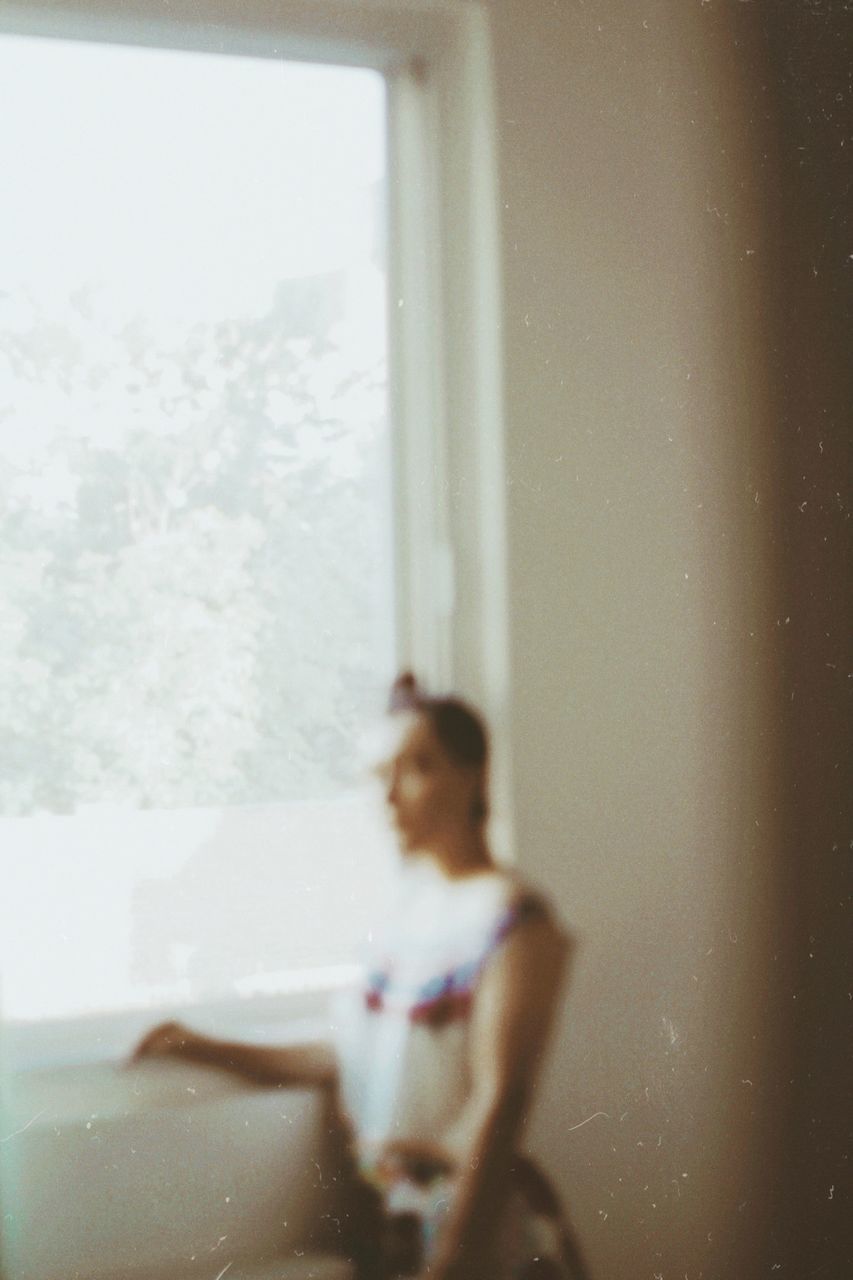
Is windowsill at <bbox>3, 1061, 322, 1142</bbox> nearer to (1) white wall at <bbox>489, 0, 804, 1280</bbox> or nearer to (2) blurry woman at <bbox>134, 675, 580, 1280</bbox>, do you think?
(2) blurry woman at <bbox>134, 675, 580, 1280</bbox>

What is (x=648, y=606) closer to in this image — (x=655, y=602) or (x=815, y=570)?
(x=655, y=602)

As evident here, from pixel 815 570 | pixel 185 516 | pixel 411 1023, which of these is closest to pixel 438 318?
pixel 185 516

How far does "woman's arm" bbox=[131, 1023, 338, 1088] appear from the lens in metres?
0.51

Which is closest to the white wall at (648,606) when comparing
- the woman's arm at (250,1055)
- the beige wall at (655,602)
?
the beige wall at (655,602)

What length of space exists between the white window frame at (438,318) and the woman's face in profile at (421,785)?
0.07 ft

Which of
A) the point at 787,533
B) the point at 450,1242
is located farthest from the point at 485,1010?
the point at 787,533

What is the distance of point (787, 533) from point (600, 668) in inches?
6.1

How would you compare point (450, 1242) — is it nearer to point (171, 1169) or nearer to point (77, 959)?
point (171, 1169)

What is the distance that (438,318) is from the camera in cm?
53

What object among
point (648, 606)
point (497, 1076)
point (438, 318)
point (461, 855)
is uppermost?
point (438, 318)

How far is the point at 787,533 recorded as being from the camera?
0.59 m

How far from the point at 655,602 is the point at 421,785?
18 cm

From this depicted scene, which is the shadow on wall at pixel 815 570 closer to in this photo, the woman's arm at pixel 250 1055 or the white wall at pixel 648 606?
the white wall at pixel 648 606

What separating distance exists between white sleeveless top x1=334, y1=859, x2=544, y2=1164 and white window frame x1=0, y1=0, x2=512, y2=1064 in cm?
3
